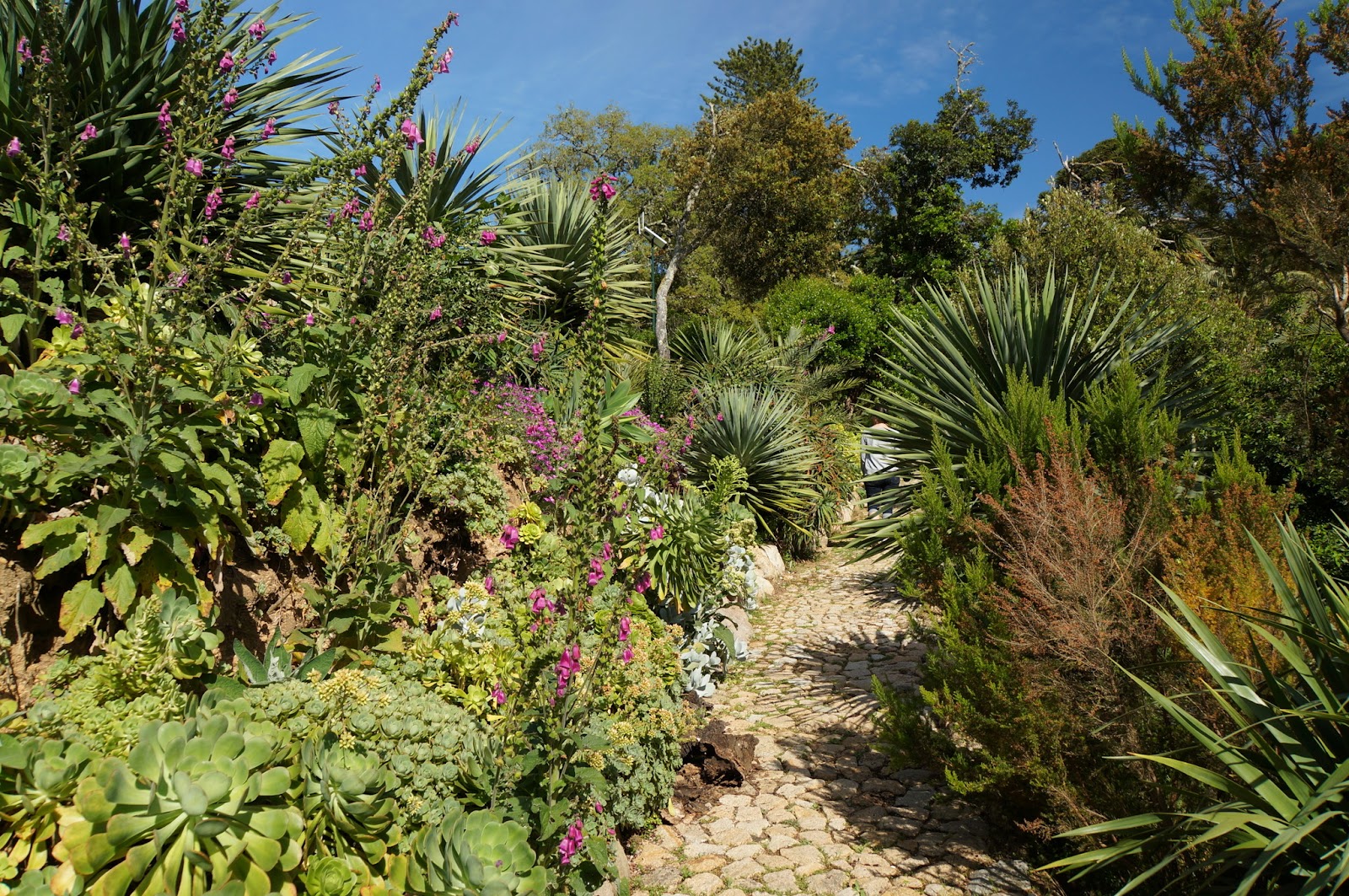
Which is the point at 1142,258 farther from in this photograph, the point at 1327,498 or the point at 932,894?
the point at 932,894

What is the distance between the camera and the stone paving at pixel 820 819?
10.4 feet

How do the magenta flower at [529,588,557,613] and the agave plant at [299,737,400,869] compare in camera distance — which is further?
the magenta flower at [529,588,557,613]

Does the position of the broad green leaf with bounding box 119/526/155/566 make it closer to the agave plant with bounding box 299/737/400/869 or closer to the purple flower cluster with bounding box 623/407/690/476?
the agave plant with bounding box 299/737/400/869

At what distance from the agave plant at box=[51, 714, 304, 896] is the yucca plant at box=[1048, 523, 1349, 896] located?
2049mm

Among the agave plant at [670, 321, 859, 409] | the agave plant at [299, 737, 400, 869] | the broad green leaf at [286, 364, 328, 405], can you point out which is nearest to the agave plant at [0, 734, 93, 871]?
the agave plant at [299, 737, 400, 869]

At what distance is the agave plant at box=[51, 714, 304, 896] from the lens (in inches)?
69.7

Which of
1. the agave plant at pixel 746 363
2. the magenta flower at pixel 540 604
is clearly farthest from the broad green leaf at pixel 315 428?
the agave plant at pixel 746 363

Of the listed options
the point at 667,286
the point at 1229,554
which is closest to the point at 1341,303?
the point at 1229,554

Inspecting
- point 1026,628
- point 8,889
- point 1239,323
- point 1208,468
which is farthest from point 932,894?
point 1239,323

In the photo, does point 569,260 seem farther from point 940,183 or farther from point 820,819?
point 940,183

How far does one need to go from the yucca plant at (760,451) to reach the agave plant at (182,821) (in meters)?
6.65

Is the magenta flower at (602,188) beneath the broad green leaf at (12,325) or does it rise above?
above

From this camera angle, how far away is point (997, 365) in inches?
203

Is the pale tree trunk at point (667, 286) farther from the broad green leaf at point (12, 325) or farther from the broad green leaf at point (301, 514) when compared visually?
the broad green leaf at point (12, 325)
